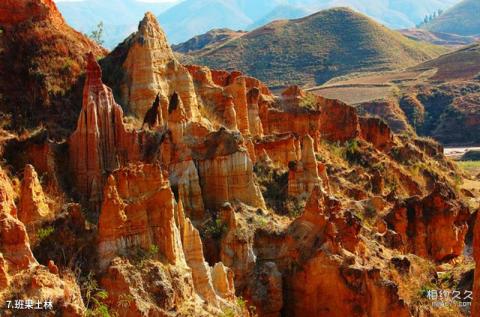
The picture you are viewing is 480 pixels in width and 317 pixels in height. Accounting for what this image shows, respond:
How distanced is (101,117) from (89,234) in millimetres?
6591

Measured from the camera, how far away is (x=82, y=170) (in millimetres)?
26438

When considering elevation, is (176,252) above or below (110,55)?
below

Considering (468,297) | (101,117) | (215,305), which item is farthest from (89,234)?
(468,297)

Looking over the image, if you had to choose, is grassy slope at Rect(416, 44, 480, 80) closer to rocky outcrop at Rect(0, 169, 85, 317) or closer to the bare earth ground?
the bare earth ground

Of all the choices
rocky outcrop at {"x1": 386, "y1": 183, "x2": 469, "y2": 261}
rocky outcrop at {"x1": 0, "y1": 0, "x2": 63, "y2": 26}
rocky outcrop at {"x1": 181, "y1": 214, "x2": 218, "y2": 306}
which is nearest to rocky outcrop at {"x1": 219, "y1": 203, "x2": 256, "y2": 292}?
rocky outcrop at {"x1": 181, "y1": 214, "x2": 218, "y2": 306}

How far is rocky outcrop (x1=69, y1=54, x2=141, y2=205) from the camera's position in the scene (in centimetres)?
2642

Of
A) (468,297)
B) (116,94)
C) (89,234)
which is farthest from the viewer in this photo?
(116,94)

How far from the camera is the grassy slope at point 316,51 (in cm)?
14538

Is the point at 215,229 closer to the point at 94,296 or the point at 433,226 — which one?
the point at 94,296

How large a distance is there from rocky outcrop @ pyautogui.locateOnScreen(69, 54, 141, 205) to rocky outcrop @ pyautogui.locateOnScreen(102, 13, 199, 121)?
364 centimetres

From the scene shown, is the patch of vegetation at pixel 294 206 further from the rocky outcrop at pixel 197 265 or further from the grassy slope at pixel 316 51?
the grassy slope at pixel 316 51

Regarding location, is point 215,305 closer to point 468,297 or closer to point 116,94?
point 468,297

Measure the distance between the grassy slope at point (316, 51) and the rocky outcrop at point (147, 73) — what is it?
102m

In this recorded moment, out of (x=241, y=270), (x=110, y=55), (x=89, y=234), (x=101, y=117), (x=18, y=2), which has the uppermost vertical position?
(x=18, y=2)
